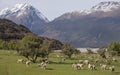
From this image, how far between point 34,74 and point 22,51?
37807 mm

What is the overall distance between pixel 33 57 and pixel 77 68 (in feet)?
88.2

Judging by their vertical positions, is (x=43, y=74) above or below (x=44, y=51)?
below

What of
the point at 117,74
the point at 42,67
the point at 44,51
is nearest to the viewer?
the point at 117,74

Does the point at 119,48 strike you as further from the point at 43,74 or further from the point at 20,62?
the point at 43,74

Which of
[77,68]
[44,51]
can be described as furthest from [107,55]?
[77,68]

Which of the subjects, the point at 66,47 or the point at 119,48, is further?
the point at 119,48

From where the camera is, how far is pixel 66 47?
A: 13312 cm

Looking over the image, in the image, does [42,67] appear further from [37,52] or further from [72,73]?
[37,52]

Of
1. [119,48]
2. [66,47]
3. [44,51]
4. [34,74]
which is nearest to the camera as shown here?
[34,74]

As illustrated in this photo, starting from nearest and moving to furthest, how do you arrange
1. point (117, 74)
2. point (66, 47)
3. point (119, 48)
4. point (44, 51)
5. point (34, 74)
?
point (34, 74) < point (117, 74) < point (44, 51) < point (66, 47) < point (119, 48)

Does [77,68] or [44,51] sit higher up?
[44,51]

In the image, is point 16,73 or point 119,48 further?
point 119,48

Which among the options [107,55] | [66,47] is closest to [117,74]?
[107,55]

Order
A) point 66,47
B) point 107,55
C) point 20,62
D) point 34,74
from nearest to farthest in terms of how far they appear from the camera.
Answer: point 34,74 < point 20,62 < point 107,55 < point 66,47
